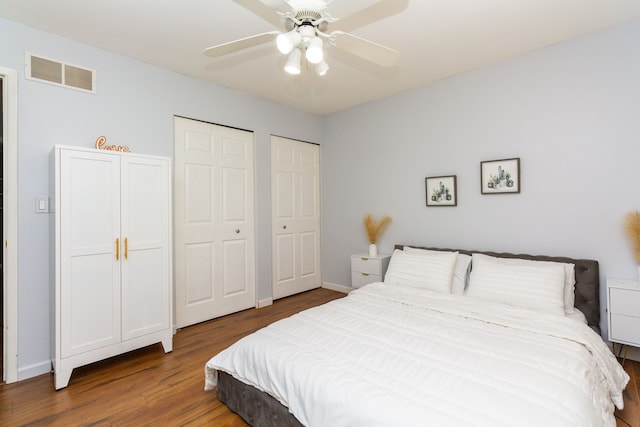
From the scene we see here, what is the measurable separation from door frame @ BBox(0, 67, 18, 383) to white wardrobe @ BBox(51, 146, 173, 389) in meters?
0.26

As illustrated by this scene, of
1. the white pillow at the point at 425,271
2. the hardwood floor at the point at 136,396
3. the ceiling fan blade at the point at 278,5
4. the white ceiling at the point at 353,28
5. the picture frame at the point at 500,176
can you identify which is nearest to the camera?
the ceiling fan blade at the point at 278,5

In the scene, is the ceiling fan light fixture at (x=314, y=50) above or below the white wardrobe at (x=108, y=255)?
above

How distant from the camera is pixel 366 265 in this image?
3811 millimetres

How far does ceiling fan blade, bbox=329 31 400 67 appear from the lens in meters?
1.74

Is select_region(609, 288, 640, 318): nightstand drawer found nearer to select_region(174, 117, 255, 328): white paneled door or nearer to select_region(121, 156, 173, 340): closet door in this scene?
select_region(174, 117, 255, 328): white paneled door

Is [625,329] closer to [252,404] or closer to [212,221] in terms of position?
[252,404]

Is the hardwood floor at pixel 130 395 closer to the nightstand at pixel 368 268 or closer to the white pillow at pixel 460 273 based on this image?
the nightstand at pixel 368 268

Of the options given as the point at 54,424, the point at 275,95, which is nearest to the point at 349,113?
the point at 275,95

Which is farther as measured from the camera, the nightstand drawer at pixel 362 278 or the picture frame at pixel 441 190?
the nightstand drawer at pixel 362 278

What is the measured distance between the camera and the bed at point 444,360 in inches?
48.1

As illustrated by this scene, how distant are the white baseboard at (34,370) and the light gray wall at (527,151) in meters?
3.35

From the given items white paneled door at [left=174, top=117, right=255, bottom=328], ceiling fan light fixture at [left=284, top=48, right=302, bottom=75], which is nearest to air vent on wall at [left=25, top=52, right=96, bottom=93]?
white paneled door at [left=174, top=117, right=255, bottom=328]

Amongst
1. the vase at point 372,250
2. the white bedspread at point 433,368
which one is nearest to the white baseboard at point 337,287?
the vase at point 372,250

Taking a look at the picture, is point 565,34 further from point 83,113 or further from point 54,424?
point 54,424
